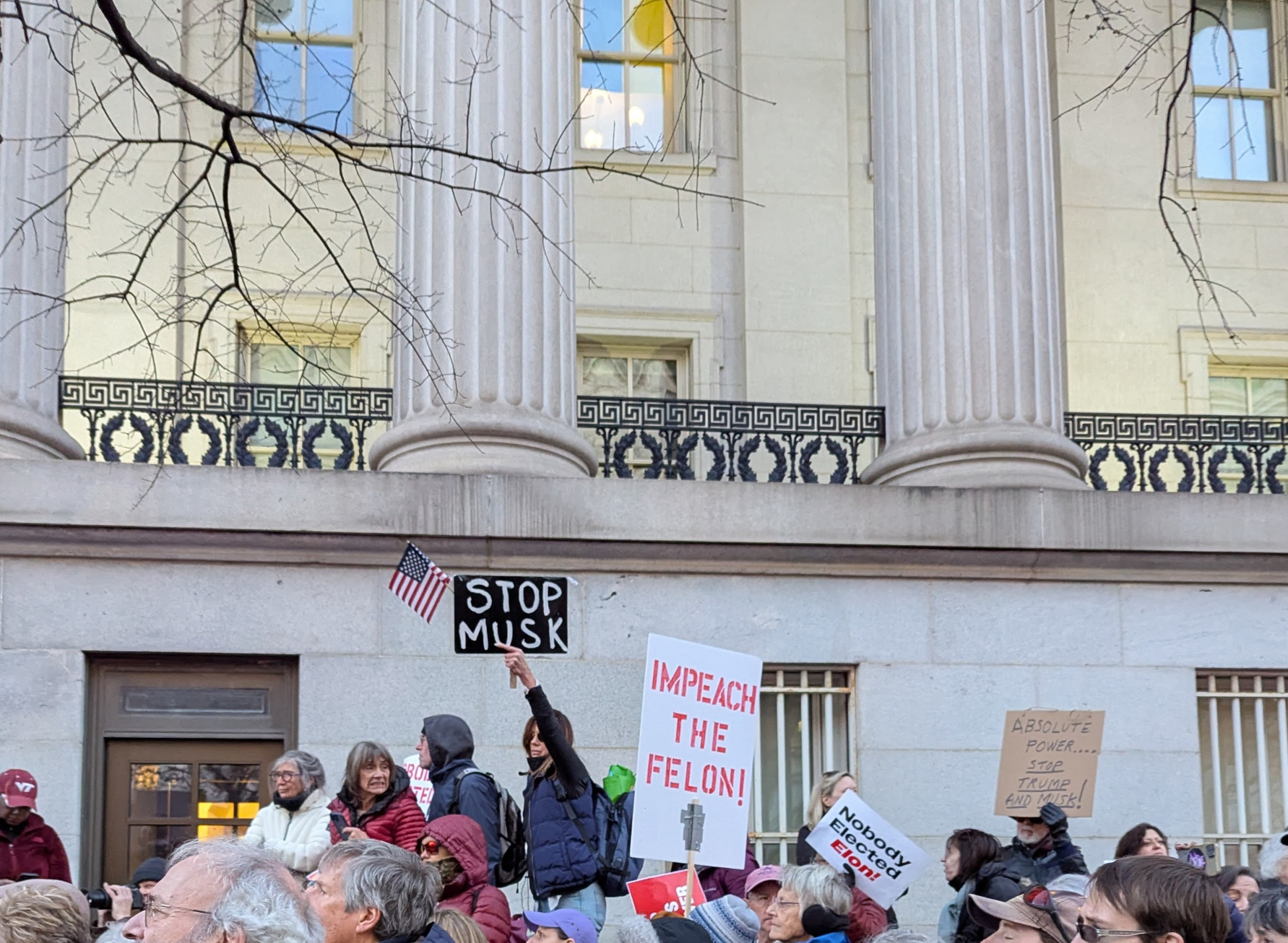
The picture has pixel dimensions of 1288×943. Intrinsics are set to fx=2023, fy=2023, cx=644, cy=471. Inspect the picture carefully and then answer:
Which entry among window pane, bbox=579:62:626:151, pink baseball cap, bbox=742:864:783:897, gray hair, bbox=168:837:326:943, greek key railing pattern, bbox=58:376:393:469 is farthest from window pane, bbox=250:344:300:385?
gray hair, bbox=168:837:326:943

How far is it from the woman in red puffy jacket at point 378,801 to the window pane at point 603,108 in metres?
10.1

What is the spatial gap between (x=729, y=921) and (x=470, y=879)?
41.1 inches

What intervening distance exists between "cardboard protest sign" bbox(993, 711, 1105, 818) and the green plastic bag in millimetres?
1991

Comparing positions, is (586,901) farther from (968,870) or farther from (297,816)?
(968,870)

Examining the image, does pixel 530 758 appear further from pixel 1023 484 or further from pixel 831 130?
pixel 831 130

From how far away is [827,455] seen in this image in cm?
1759

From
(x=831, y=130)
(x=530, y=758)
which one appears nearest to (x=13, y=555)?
(x=530, y=758)

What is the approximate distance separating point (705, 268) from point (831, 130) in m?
1.82

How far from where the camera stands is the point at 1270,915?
6.07 m

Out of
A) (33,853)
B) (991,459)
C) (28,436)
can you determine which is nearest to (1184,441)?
(991,459)

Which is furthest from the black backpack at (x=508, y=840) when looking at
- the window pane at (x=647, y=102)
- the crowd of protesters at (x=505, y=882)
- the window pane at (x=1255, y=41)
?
the window pane at (x=1255, y=41)

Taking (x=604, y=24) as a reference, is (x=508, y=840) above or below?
below

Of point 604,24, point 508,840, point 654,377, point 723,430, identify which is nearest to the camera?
point 508,840

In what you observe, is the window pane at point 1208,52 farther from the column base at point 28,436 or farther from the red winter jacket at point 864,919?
the red winter jacket at point 864,919
